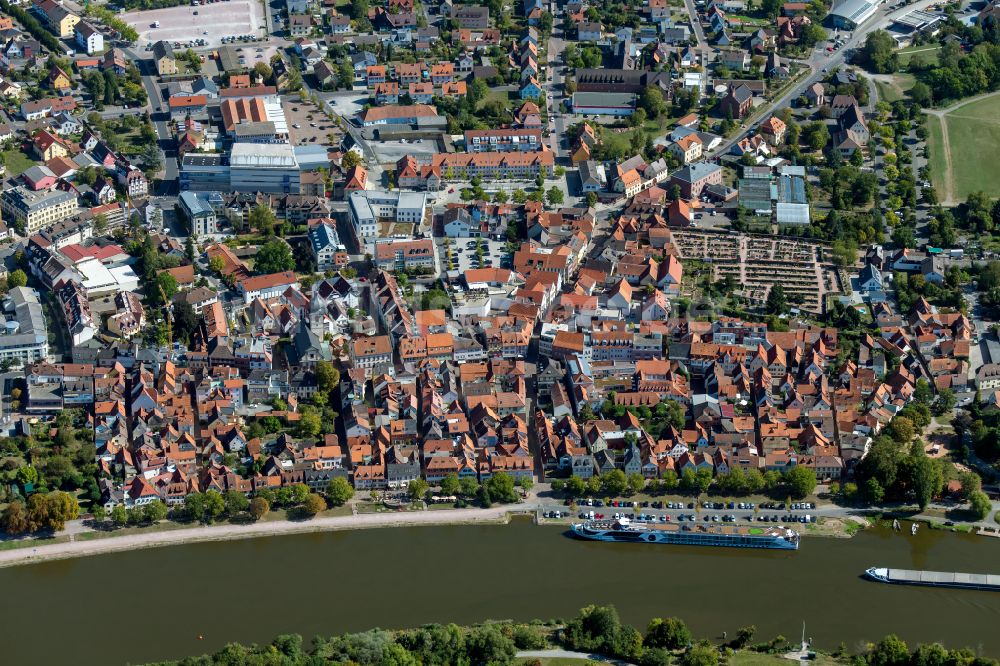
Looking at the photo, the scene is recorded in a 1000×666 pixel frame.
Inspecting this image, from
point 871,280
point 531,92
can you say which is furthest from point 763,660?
point 531,92

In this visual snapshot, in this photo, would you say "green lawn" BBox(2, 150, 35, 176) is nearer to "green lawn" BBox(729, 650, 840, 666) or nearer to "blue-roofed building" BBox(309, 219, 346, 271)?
"blue-roofed building" BBox(309, 219, 346, 271)

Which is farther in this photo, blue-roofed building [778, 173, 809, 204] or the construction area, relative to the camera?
blue-roofed building [778, 173, 809, 204]

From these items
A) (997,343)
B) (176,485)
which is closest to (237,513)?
(176,485)

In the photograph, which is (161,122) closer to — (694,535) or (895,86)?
(895,86)

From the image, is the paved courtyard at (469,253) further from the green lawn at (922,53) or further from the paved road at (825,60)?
the green lawn at (922,53)

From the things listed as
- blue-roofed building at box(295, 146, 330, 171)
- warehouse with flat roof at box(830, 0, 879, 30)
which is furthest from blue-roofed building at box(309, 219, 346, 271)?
warehouse with flat roof at box(830, 0, 879, 30)

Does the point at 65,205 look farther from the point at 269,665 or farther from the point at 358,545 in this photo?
the point at 269,665
